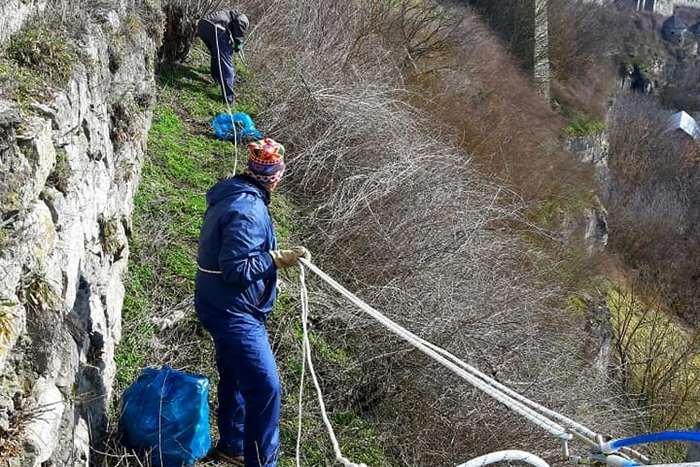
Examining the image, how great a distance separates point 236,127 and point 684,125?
106 feet

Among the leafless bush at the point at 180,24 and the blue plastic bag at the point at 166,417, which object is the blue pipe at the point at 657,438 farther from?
the leafless bush at the point at 180,24

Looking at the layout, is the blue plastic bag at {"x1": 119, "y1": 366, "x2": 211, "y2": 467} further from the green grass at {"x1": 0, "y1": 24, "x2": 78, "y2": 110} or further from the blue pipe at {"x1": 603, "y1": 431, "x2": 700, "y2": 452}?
the blue pipe at {"x1": 603, "y1": 431, "x2": 700, "y2": 452}

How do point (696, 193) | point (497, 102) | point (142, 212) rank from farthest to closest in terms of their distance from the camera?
point (696, 193) → point (497, 102) → point (142, 212)

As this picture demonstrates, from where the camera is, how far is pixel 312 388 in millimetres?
4824

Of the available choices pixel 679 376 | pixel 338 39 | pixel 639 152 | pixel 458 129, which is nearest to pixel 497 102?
pixel 458 129

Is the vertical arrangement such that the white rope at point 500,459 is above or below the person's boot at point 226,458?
above

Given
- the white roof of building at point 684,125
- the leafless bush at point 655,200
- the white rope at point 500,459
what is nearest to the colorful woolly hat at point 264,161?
the white rope at point 500,459

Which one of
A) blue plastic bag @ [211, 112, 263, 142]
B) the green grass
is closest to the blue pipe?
the green grass

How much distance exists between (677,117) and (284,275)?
1355 inches

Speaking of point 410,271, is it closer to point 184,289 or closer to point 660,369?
point 184,289

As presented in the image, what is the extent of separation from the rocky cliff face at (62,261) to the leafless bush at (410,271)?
1871mm

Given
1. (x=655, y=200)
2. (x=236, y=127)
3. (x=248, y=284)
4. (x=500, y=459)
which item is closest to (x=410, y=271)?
(x=236, y=127)

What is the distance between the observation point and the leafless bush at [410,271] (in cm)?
498

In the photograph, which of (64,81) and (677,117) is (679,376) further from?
(677,117)
